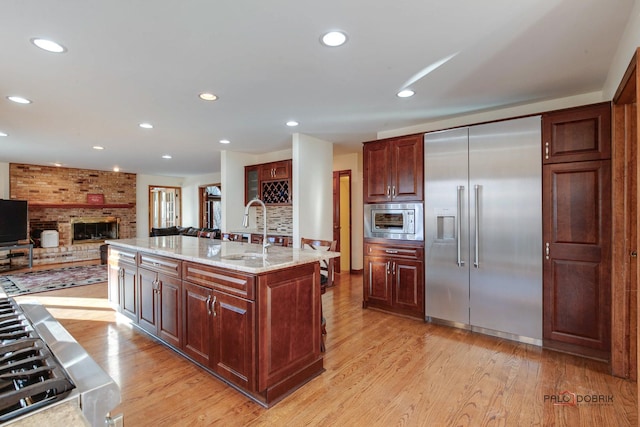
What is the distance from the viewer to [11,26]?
1856 mm

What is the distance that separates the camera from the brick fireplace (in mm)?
7238

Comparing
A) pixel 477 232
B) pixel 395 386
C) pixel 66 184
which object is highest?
pixel 66 184

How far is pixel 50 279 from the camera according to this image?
5.62 m

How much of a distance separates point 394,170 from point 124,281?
3.33 m

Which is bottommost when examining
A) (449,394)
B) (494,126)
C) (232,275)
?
(449,394)

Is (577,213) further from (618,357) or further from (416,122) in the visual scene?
(416,122)

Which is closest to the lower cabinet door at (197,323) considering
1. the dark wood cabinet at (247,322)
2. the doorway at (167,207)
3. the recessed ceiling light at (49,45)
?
the dark wood cabinet at (247,322)

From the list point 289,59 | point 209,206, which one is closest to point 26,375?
point 289,59

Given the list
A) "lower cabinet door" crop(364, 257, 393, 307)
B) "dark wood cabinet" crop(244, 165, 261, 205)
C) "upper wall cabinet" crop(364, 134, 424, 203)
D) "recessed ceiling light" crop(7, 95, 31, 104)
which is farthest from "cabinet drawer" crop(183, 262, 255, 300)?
"dark wood cabinet" crop(244, 165, 261, 205)

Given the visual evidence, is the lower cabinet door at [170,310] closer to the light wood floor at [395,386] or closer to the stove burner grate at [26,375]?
the light wood floor at [395,386]

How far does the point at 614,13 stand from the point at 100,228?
1049 cm

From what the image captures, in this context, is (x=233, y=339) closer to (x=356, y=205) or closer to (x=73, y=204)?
(x=356, y=205)

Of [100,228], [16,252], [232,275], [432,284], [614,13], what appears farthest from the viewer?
[100,228]

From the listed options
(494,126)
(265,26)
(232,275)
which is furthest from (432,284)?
(265,26)
